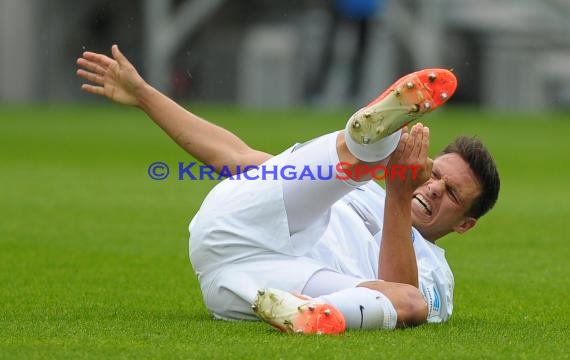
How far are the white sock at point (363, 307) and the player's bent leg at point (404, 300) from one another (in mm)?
47

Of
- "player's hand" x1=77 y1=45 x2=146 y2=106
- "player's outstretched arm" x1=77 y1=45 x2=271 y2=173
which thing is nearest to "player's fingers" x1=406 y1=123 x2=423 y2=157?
"player's outstretched arm" x1=77 y1=45 x2=271 y2=173

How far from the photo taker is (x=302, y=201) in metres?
4.92

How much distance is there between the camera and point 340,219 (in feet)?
17.6

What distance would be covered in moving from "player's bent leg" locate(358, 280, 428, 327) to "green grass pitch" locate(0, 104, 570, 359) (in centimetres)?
5

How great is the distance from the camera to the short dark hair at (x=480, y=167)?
5312mm

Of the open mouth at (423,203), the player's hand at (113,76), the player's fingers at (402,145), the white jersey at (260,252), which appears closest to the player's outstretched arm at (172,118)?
the player's hand at (113,76)

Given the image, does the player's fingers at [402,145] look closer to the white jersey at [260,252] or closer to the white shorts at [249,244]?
the white shorts at [249,244]

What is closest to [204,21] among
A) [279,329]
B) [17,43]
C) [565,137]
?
[17,43]

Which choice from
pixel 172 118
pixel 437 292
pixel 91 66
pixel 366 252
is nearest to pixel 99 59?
pixel 91 66

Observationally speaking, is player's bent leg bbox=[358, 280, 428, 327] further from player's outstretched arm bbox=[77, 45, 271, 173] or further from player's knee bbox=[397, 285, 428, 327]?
player's outstretched arm bbox=[77, 45, 271, 173]

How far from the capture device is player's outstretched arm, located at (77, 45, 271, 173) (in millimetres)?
5477

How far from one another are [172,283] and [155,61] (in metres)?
22.9

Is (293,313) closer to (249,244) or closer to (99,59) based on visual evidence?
(249,244)

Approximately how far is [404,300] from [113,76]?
1.67m
